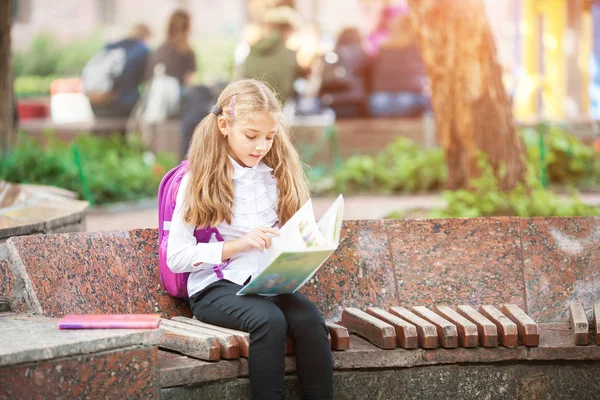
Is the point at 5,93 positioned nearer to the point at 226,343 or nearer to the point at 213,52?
the point at 226,343

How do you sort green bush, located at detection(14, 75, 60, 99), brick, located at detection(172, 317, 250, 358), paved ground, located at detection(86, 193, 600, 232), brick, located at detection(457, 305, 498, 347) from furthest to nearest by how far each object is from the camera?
1. green bush, located at detection(14, 75, 60, 99)
2. paved ground, located at detection(86, 193, 600, 232)
3. brick, located at detection(457, 305, 498, 347)
4. brick, located at detection(172, 317, 250, 358)

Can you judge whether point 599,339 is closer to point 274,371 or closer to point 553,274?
point 553,274

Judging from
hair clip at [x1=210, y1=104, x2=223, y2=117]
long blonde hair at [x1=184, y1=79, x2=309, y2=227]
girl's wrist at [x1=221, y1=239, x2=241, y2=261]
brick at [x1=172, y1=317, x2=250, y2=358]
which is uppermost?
hair clip at [x1=210, y1=104, x2=223, y2=117]

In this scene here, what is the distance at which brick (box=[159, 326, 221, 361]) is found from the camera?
13.1ft

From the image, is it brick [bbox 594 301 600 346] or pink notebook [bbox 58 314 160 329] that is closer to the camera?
pink notebook [bbox 58 314 160 329]

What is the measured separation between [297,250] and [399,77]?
9291 millimetres

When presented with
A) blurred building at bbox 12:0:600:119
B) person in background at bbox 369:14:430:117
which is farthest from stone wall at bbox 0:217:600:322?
person in background at bbox 369:14:430:117

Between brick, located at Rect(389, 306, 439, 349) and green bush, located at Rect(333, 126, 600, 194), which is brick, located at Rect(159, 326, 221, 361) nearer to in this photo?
brick, located at Rect(389, 306, 439, 349)

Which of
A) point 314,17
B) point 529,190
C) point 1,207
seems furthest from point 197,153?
point 314,17

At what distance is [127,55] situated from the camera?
1360 centimetres

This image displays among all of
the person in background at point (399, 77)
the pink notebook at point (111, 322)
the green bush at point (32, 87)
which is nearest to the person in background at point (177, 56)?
the person in background at point (399, 77)

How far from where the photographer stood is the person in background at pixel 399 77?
12.8 metres

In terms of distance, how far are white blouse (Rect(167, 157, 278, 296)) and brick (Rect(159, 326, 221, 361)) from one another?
287 mm

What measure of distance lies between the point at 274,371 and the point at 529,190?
4.53 meters
